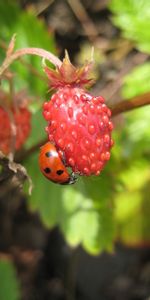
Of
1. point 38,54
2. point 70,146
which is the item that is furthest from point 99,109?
point 38,54

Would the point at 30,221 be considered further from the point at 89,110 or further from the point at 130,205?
the point at 89,110

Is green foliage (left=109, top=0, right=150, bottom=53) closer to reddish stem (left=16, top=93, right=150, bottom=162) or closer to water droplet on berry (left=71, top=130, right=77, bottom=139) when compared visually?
reddish stem (left=16, top=93, right=150, bottom=162)

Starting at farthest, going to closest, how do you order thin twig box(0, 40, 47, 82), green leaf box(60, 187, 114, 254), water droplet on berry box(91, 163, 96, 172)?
thin twig box(0, 40, 47, 82) < green leaf box(60, 187, 114, 254) < water droplet on berry box(91, 163, 96, 172)

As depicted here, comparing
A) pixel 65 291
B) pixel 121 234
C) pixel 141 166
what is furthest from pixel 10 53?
pixel 65 291

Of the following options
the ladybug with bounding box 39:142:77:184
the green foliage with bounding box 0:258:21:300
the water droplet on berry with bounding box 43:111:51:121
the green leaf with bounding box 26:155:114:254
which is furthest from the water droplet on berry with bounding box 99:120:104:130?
the green foliage with bounding box 0:258:21:300

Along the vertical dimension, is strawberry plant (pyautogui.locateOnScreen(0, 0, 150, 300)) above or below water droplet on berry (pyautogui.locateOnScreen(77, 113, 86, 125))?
below

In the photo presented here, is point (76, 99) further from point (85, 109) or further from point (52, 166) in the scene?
point (52, 166)

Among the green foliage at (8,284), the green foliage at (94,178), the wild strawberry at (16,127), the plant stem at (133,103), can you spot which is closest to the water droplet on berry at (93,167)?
the plant stem at (133,103)

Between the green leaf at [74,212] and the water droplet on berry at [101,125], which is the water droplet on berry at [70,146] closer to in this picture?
the water droplet on berry at [101,125]
